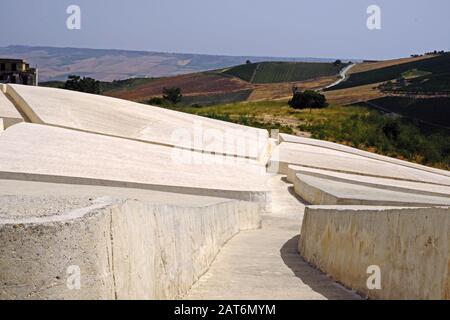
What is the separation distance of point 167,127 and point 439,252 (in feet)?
44.8

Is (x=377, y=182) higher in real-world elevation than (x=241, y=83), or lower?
lower

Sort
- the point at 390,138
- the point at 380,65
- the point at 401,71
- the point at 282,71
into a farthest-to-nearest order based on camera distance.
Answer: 1. the point at 282,71
2. the point at 380,65
3. the point at 401,71
4. the point at 390,138

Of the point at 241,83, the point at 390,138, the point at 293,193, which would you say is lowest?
the point at 390,138

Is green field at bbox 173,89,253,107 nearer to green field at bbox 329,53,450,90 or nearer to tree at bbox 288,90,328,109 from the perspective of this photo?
green field at bbox 329,53,450,90

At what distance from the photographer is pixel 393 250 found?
4.54 metres

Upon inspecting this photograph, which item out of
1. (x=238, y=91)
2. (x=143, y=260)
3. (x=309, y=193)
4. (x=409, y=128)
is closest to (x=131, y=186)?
(x=309, y=193)

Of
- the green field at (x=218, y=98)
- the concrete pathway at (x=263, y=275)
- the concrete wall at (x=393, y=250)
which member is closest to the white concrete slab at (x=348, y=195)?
the concrete pathway at (x=263, y=275)

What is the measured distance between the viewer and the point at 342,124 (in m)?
33.5

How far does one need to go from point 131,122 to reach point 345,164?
4891 millimetres

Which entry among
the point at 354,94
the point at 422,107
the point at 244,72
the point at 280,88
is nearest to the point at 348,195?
the point at 422,107

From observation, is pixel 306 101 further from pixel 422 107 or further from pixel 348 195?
pixel 348 195

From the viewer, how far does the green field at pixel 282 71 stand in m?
70.9

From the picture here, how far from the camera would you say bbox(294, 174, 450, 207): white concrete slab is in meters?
10.2

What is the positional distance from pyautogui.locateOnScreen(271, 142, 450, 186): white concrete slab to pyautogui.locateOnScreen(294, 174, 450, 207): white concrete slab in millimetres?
1853
